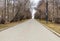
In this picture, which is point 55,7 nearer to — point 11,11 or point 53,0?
point 53,0

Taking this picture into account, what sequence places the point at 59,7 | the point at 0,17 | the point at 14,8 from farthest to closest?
the point at 59,7 < the point at 14,8 < the point at 0,17

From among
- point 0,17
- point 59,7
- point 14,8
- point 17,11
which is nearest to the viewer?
point 0,17

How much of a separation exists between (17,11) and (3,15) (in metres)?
10.5

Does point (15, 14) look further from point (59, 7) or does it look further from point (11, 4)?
point (59, 7)

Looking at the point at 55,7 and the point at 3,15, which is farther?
the point at 55,7

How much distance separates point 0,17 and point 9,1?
1147cm

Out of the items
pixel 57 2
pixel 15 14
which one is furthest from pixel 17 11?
pixel 57 2

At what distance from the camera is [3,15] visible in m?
42.8

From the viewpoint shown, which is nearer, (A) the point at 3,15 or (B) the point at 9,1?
(A) the point at 3,15

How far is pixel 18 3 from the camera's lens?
2094 inches

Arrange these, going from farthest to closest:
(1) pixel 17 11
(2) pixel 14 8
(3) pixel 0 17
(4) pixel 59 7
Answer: (4) pixel 59 7
(2) pixel 14 8
(1) pixel 17 11
(3) pixel 0 17

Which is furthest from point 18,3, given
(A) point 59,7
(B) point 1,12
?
(A) point 59,7

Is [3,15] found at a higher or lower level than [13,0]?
lower

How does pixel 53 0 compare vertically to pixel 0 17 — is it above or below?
above
